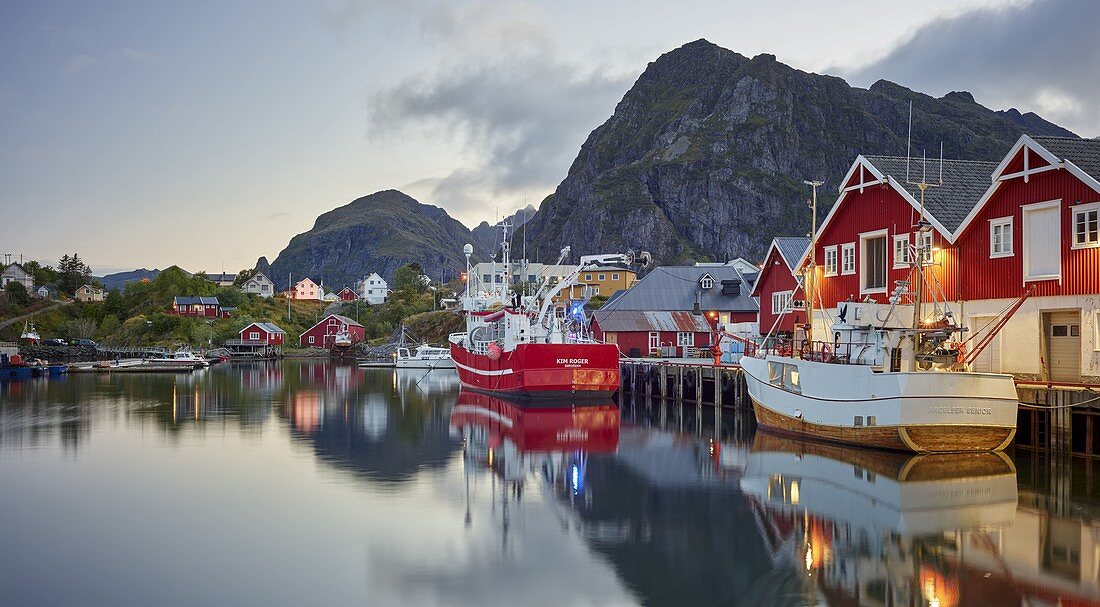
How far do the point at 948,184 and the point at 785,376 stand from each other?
380 inches

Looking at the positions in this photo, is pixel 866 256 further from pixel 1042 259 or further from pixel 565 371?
pixel 565 371

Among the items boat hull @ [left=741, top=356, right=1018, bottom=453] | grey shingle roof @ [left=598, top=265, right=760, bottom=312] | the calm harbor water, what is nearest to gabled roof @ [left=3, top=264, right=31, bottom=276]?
grey shingle roof @ [left=598, top=265, right=760, bottom=312]

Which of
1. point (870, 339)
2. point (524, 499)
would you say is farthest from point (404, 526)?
point (870, 339)

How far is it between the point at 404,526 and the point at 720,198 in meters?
159

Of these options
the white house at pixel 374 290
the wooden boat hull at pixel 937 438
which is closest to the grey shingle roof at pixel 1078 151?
the wooden boat hull at pixel 937 438

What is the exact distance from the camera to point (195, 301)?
122125 millimetres

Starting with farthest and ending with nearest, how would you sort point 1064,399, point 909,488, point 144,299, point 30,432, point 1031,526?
point 144,299
point 30,432
point 1064,399
point 909,488
point 1031,526

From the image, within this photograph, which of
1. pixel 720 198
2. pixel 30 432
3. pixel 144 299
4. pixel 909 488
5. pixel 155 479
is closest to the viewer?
pixel 909 488

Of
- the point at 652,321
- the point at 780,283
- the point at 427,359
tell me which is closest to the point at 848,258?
the point at 780,283

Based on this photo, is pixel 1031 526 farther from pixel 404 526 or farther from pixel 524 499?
pixel 404 526

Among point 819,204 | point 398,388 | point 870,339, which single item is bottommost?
point 398,388

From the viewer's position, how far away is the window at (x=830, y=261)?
3419cm

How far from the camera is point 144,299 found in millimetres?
131625

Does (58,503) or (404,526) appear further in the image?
(58,503)
